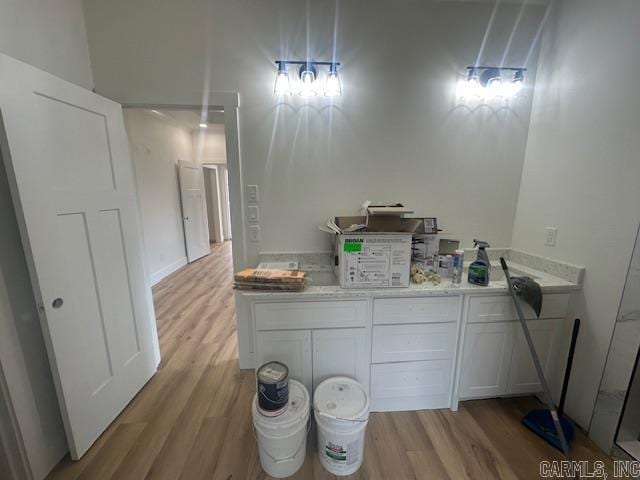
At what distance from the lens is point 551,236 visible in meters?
1.75

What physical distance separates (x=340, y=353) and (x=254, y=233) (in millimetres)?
1035

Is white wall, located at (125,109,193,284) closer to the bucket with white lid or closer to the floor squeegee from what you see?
the bucket with white lid

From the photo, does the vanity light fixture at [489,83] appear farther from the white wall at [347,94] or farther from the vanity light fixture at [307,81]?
the vanity light fixture at [307,81]

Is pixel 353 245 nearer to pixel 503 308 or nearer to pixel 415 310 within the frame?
pixel 415 310

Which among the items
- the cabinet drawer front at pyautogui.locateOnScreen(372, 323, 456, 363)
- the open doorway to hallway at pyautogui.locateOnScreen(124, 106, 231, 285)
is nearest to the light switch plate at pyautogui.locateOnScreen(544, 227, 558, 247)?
the cabinet drawer front at pyautogui.locateOnScreen(372, 323, 456, 363)

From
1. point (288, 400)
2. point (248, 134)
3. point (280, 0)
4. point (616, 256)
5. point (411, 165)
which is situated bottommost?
point (288, 400)

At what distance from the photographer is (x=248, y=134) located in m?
1.79

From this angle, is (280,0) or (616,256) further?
(280,0)

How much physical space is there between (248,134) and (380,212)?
3.56 ft

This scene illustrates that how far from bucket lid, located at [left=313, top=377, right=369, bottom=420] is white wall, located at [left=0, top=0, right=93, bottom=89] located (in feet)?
7.47

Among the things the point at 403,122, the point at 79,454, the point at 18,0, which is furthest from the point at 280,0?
the point at 79,454

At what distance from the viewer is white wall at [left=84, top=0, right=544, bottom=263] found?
5.46 feet

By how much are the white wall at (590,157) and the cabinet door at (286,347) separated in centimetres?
171

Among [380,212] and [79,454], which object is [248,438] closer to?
[79,454]
